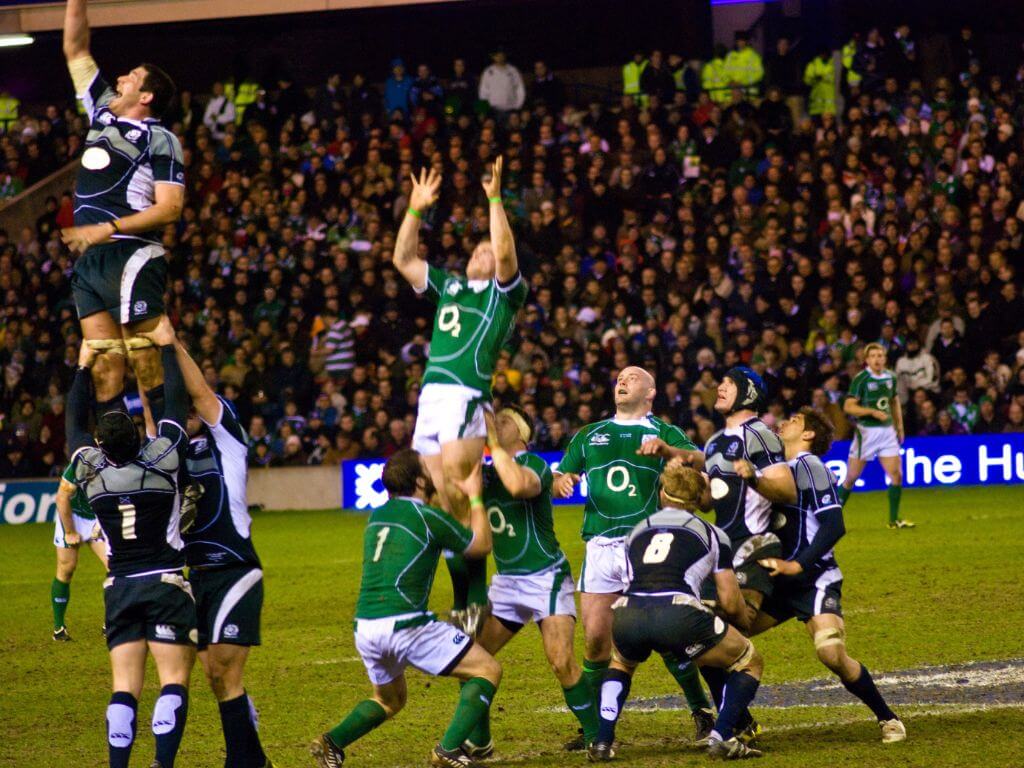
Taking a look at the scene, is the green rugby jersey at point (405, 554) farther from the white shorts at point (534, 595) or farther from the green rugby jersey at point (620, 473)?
the green rugby jersey at point (620, 473)

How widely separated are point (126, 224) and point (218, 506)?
1549 mm

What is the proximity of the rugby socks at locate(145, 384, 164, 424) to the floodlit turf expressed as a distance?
A: 1.91 metres

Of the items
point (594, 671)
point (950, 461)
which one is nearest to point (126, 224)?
point (594, 671)

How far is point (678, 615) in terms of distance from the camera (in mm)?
7598

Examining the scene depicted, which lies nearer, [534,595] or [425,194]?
[534,595]

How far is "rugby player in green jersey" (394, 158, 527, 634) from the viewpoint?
334 inches

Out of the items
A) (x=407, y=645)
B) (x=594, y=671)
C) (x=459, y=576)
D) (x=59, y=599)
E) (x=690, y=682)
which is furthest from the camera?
(x=59, y=599)

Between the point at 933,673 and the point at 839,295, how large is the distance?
1247 cm

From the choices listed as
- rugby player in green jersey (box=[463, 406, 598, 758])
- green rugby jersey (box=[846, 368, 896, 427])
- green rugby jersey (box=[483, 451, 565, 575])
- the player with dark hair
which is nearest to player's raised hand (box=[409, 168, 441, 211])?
rugby player in green jersey (box=[463, 406, 598, 758])

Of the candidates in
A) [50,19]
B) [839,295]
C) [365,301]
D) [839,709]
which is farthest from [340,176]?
[839,709]

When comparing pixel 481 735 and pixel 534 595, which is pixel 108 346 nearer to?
pixel 534 595

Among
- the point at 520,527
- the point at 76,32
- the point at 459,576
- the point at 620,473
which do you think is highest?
the point at 76,32

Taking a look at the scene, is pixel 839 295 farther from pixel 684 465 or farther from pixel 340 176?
pixel 684 465

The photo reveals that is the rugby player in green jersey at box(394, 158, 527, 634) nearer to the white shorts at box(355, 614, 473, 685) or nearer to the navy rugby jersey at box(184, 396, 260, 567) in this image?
the white shorts at box(355, 614, 473, 685)
